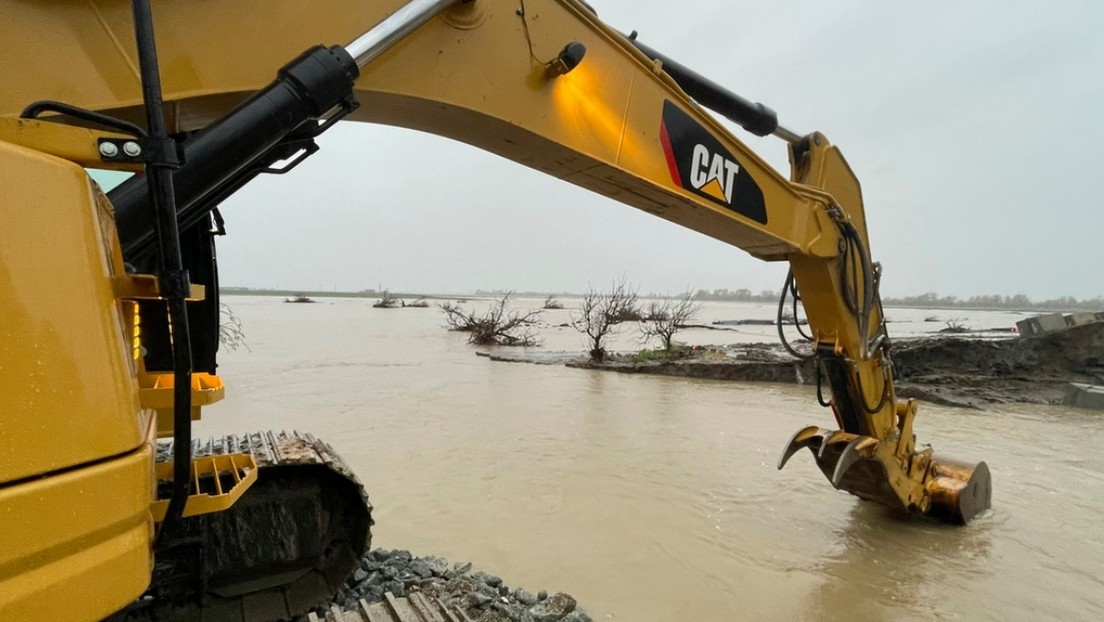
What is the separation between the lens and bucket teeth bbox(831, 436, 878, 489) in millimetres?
4008

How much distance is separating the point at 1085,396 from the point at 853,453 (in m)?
10.6

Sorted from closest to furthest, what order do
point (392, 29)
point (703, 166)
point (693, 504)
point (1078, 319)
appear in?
point (392, 29)
point (703, 166)
point (693, 504)
point (1078, 319)

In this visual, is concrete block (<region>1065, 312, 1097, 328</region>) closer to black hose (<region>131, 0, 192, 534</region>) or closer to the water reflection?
the water reflection

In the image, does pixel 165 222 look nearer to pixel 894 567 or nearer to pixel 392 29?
pixel 392 29

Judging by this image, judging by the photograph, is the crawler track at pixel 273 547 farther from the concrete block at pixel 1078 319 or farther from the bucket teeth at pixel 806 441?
the concrete block at pixel 1078 319

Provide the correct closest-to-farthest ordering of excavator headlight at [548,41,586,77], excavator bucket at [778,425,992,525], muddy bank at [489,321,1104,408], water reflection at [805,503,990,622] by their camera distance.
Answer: excavator headlight at [548,41,586,77] < water reflection at [805,503,990,622] < excavator bucket at [778,425,992,525] < muddy bank at [489,321,1104,408]

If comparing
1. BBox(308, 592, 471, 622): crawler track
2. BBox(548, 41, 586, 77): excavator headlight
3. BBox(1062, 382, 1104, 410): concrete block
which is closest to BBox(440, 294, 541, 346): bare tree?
BBox(1062, 382, 1104, 410): concrete block

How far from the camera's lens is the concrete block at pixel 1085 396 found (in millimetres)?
11000

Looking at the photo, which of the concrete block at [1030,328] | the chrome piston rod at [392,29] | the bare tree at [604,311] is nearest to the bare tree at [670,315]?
the bare tree at [604,311]

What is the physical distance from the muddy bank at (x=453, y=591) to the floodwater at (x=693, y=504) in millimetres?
266

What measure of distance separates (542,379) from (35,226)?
1173cm

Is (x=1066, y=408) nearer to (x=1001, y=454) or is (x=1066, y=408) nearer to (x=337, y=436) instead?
(x=1001, y=454)

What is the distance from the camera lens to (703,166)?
3020mm

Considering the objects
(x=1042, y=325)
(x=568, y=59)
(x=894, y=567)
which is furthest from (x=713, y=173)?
(x=1042, y=325)
